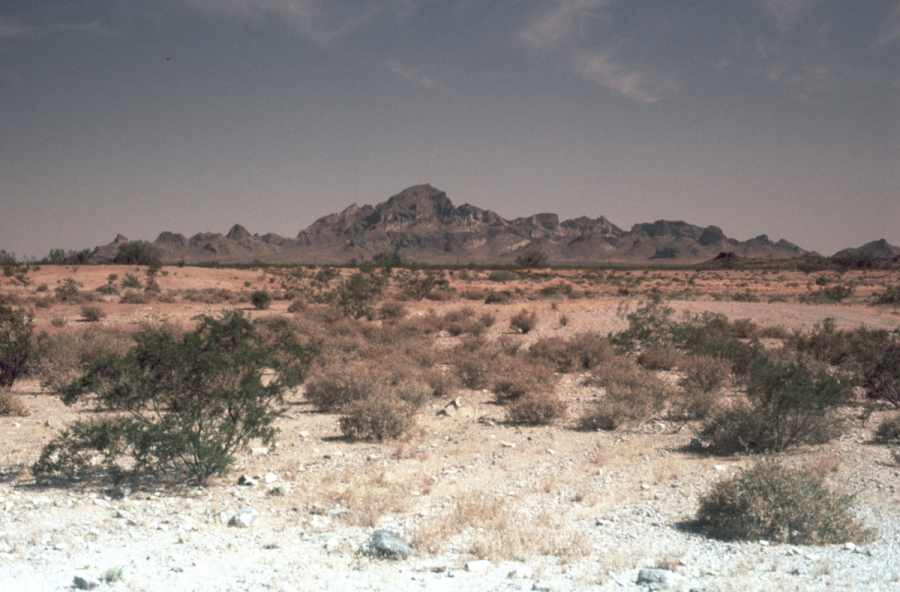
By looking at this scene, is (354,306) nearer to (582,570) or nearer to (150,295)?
(150,295)

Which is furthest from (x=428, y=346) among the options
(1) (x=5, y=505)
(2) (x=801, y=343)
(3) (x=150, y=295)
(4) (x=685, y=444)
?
(3) (x=150, y=295)

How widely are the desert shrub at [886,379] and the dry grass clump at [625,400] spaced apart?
4072mm

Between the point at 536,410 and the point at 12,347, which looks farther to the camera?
the point at 12,347

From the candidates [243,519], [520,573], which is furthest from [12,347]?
[520,573]

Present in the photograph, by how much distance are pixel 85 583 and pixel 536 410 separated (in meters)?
8.25

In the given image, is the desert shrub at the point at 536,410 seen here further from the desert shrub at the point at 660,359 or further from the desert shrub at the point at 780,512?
the desert shrub at the point at 660,359

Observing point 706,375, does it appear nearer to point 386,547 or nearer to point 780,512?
point 780,512

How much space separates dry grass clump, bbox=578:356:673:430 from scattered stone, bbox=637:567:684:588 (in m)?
6.19

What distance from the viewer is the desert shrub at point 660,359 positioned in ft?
57.6

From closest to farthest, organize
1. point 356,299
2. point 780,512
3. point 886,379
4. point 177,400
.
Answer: point 780,512, point 177,400, point 886,379, point 356,299

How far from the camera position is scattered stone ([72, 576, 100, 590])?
4.93 m

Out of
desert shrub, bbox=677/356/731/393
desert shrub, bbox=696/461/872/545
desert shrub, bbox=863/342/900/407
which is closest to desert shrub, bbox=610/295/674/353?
desert shrub, bbox=677/356/731/393

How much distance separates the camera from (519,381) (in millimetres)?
13305

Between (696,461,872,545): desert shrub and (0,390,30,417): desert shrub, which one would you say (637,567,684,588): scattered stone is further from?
(0,390,30,417): desert shrub
